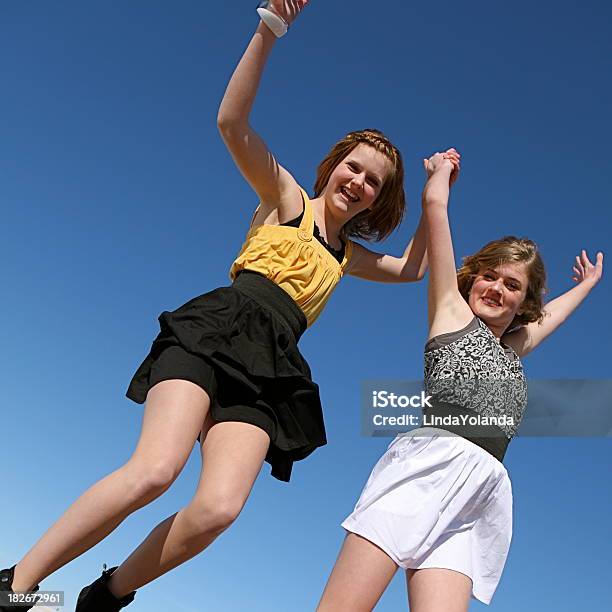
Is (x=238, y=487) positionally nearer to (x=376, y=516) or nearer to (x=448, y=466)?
(x=376, y=516)

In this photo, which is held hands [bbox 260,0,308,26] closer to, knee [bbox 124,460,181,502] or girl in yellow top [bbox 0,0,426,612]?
girl in yellow top [bbox 0,0,426,612]

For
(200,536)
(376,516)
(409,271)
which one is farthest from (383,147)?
(200,536)

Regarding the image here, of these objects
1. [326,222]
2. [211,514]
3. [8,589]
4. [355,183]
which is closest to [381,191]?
[355,183]

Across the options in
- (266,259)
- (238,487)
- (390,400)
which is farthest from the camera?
(390,400)

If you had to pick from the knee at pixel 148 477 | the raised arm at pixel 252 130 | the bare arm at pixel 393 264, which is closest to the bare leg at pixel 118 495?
the knee at pixel 148 477

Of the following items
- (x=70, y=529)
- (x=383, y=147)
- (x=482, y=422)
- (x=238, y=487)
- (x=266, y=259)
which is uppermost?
(x=383, y=147)

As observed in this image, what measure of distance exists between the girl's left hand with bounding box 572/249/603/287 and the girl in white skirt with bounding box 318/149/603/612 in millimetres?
816

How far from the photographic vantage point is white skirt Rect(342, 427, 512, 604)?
333 centimetres

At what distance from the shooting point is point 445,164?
167 inches

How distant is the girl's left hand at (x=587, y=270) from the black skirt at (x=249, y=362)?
1.97 metres

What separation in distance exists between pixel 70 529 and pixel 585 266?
3.36 metres

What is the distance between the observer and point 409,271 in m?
4.64

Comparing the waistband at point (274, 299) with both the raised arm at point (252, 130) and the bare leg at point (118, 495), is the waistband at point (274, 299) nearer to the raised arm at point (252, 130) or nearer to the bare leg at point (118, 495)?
the raised arm at point (252, 130)

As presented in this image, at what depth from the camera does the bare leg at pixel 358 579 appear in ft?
10.5
